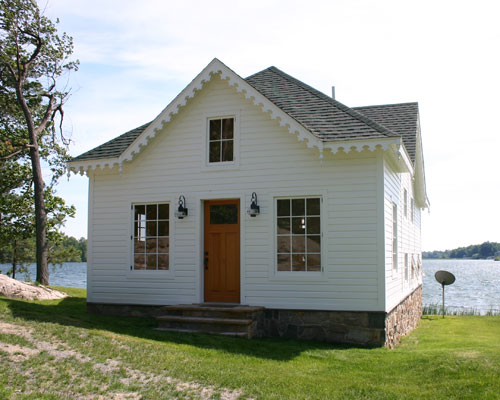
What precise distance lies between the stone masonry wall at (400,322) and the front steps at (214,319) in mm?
2524

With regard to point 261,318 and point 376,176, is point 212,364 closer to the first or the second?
point 261,318

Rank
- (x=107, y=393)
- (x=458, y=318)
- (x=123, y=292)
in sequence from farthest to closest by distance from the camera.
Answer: (x=458, y=318), (x=123, y=292), (x=107, y=393)

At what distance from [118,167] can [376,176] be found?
5.83 m

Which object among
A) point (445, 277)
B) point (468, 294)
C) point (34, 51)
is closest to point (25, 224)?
point (34, 51)

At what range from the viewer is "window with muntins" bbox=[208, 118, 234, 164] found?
36.8 feet

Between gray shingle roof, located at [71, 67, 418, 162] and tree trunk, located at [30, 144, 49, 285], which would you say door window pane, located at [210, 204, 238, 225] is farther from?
tree trunk, located at [30, 144, 49, 285]

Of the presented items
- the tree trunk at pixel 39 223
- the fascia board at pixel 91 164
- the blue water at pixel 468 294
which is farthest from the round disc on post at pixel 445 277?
the tree trunk at pixel 39 223

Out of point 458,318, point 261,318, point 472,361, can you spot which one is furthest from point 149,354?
point 458,318

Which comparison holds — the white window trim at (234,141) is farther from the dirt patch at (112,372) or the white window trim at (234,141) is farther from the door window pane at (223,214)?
the dirt patch at (112,372)

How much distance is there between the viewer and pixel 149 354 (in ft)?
24.3

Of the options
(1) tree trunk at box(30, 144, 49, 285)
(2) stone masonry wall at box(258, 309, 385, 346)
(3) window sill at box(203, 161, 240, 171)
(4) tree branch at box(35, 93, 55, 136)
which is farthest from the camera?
(4) tree branch at box(35, 93, 55, 136)

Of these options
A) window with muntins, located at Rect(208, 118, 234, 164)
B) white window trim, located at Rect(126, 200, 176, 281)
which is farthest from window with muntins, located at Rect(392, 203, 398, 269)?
white window trim, located at Rect(126, 200, 176, 281)

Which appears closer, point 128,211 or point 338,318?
point 338,318

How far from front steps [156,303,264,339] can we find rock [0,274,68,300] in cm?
443
